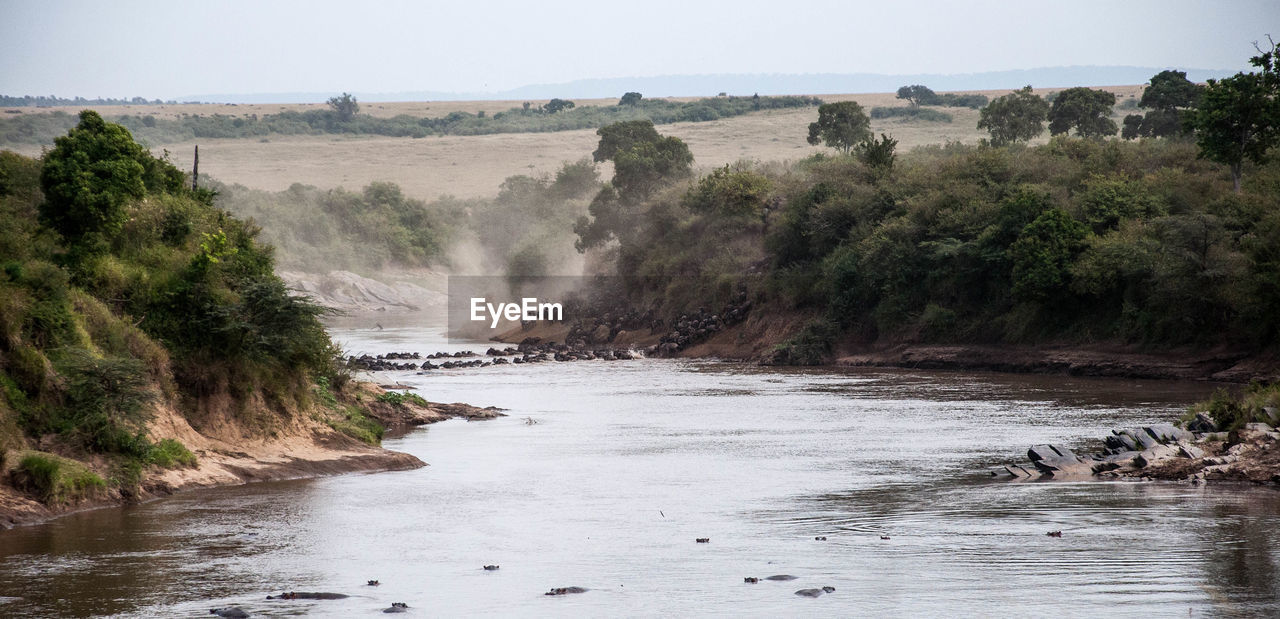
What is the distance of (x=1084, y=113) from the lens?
3558 inches

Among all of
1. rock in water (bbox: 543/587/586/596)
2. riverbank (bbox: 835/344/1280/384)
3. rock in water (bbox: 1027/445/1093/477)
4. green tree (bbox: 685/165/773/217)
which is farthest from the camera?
green tree (bbox: 685/165/773/217)

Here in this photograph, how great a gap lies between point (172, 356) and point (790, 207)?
4799 cm

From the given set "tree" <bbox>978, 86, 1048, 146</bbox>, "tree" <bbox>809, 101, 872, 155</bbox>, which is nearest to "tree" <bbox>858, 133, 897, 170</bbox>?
"tree" <bbox>978, 86, 1048, 146</bbox>

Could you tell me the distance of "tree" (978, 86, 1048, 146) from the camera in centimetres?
9425

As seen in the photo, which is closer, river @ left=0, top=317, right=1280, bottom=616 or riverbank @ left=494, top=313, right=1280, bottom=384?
river @ left=0, top=317, right=1280, bottom=616

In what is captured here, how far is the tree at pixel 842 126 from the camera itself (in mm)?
105062

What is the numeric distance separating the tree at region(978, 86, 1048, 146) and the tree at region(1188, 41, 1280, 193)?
131ft

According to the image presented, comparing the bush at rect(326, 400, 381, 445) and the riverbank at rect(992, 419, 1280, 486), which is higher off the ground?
Answer: the riverbank at rect(992, 419, 1280, 486)

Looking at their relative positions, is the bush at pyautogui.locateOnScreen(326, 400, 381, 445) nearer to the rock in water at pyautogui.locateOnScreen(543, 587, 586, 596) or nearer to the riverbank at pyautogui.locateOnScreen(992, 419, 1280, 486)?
the riverbank at pyautogui.locateOnScreen(992, 419, 1280, 486)

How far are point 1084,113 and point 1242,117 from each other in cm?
3914

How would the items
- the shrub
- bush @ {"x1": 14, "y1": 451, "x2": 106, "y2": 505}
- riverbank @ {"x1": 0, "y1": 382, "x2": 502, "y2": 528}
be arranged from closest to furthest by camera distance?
riverbank @ {"x1": 0, "y1": 382, "x2": 502, "y2": 528}, bush @ {"x1": 14, "y1": 451, "x2": 106, "y2": 505}, the shrub

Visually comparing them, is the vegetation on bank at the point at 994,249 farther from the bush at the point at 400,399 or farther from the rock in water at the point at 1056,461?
the bush at the point at 400,399

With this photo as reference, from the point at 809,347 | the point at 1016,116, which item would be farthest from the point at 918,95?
the point at 809,347

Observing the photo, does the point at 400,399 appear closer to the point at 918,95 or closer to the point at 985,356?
the point at 985,356
